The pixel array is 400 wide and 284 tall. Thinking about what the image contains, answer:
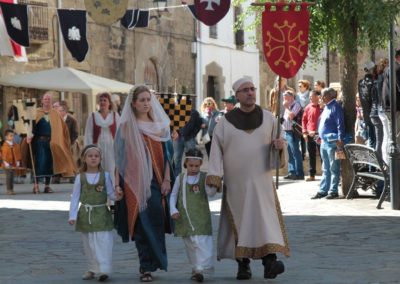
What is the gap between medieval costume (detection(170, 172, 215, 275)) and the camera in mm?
9219

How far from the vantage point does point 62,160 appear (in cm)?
2061

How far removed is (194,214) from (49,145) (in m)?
11.4

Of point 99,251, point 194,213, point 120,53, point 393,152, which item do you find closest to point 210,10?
point 393,152

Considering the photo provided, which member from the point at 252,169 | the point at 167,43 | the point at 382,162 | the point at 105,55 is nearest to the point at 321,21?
the point at 382,162

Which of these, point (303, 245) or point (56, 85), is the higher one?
point (56, 85)

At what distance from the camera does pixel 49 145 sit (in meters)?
20.4

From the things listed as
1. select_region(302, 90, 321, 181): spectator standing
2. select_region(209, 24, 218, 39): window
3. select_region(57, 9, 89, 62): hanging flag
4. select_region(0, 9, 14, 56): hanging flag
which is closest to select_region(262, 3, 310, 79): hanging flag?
select_region(302, 90, 321, 181): spectator standing

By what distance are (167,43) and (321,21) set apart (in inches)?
934

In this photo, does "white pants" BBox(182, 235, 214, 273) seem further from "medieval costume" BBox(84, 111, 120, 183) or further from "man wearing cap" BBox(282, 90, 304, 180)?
"man wearing cap" BBox(282, 90, 304, 180)

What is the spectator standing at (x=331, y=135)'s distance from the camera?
16641 millimetres

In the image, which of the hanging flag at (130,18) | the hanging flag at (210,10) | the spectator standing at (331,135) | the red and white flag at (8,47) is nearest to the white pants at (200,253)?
the spectator standing at (331,135)

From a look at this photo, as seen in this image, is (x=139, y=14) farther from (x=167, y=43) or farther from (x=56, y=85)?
(x=167, y=43)

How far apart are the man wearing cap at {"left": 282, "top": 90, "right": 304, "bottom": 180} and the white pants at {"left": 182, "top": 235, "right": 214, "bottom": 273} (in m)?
12.7

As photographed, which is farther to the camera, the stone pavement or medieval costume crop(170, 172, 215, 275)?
the stone pavement
